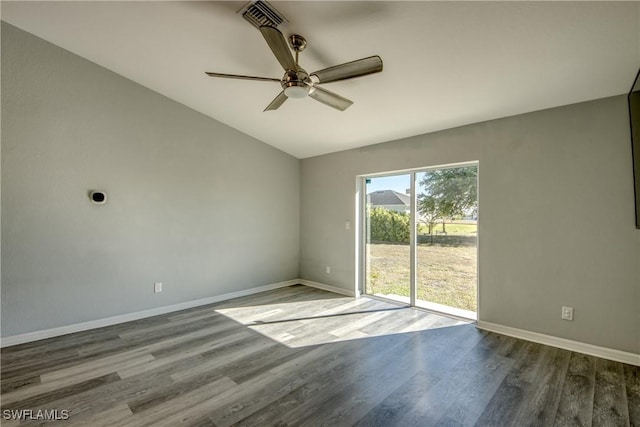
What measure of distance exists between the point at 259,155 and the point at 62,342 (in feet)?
11.3

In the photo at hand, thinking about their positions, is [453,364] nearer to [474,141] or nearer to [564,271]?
[564,271]

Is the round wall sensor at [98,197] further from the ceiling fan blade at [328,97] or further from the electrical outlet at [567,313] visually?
the electrical outlet at [567,313]

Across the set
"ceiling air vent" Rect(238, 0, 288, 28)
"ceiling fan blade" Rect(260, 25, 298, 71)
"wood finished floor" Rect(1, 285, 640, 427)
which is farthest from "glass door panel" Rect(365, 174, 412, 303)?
"ceiling air vent" Rect(238, 0, 288, 28)

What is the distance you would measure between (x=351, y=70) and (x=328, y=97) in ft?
1.58

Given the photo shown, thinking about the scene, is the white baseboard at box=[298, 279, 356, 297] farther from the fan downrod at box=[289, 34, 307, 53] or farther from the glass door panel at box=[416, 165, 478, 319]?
the fan downrod at box=[289, 34, 307, 53]

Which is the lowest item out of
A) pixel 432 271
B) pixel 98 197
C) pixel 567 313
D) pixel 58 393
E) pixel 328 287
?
pixel 58 393

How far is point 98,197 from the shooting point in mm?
3297

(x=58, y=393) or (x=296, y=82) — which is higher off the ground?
(x=296, y=82)

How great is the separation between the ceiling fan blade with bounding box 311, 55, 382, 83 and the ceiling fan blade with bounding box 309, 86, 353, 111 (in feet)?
0.48

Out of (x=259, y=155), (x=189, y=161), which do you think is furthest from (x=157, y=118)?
(x=259, y=155)

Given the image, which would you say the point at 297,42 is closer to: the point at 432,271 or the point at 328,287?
the point at 432,271

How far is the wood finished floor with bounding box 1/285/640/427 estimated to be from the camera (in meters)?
1.87

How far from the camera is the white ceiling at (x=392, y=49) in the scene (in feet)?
6.51

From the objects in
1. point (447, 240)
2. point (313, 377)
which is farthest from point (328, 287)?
point (313, 377)
